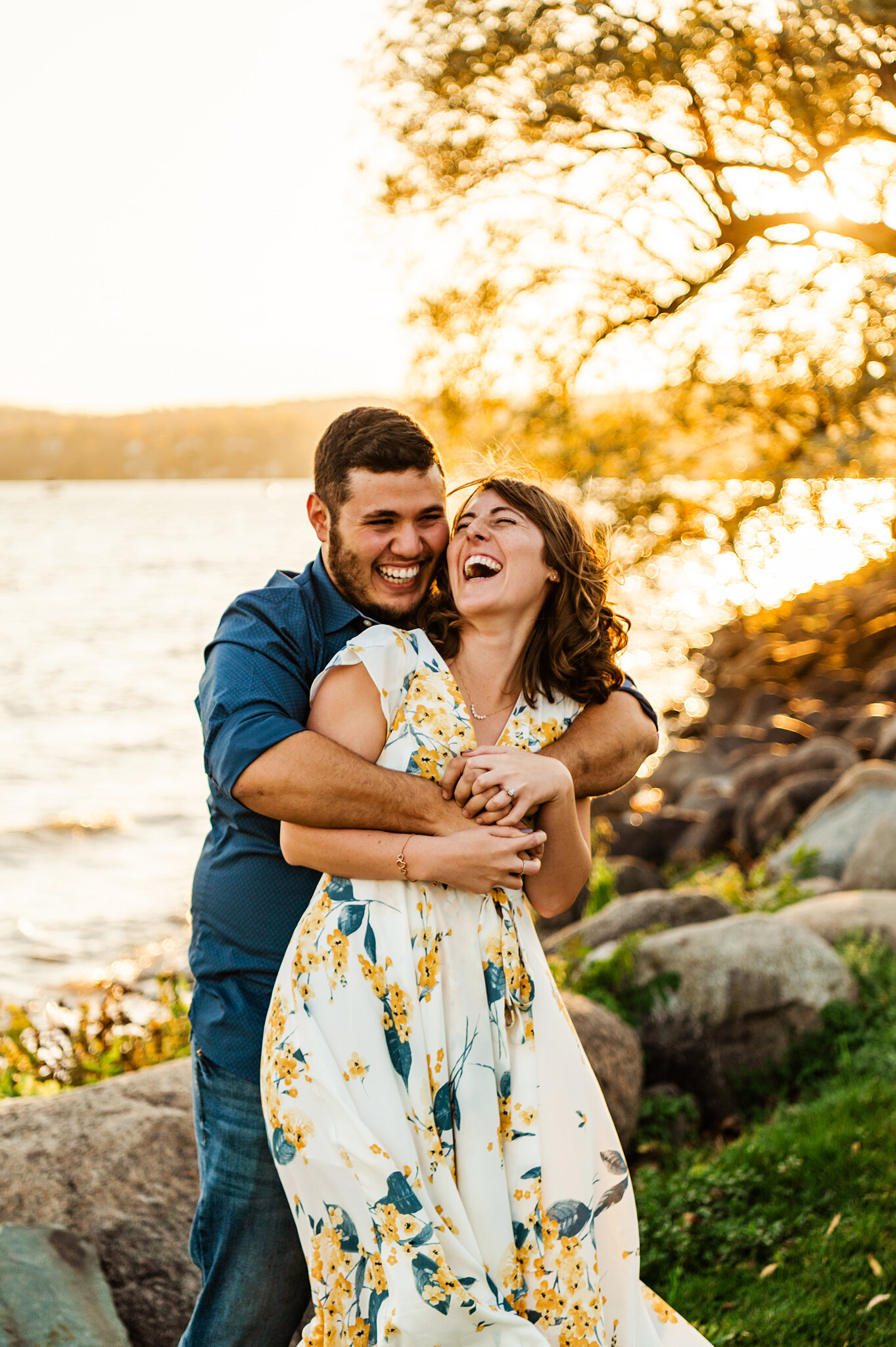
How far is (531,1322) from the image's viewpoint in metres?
2.54

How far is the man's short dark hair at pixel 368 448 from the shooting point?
9.71 ft

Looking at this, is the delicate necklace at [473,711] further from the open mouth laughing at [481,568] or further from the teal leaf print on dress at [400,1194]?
the teal leaf print on dress at [400,1194]

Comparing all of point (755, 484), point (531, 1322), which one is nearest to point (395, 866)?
point (531, 1322)

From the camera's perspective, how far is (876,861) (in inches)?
296

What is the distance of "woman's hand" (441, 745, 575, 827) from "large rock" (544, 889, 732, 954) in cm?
412

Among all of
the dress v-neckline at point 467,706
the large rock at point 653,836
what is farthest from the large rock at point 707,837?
the dress v-neckline at point 467,706

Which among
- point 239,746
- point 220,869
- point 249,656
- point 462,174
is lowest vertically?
point 220,869

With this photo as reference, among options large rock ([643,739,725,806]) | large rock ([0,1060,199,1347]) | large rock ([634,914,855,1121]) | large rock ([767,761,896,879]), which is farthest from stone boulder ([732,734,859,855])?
large rock ([0,1060,199,1347])

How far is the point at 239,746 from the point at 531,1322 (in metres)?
1.42

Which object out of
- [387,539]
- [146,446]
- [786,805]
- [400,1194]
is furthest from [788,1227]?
[146,446]

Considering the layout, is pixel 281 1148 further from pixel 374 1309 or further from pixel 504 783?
pixel 504 783

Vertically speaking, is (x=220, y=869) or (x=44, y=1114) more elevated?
(x=220, y=869)

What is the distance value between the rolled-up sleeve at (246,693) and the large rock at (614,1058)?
2528 millimetres

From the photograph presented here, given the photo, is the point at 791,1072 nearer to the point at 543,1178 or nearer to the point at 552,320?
the point at 543,1178
